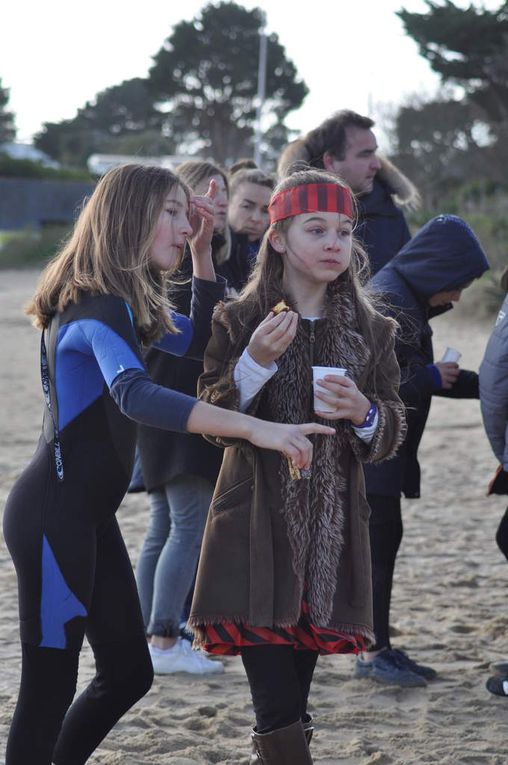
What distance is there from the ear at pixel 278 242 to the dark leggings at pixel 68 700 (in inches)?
44.7

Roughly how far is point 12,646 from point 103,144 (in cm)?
6693

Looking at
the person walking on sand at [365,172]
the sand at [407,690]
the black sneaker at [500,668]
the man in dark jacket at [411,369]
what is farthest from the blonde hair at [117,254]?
the black sneaker at [500,668]

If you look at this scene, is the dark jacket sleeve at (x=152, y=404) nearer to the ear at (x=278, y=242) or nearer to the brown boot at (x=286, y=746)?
the ear at (x=278, y=242)

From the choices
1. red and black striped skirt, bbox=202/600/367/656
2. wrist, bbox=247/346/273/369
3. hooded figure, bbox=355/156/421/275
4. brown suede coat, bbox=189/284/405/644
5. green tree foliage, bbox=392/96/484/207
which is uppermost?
green tree foliage, bbox=392/96/484/207

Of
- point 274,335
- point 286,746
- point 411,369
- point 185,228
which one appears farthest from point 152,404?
point 411,369

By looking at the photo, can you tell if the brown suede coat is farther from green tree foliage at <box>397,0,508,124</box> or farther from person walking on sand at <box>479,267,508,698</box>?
green tree foliage at <box>397,0,508,124</box>

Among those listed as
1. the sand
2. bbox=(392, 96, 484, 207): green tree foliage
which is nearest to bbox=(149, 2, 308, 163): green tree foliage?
bbox=(392, 96, 484, 207): green tree foliage

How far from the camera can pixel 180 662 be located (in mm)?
4523

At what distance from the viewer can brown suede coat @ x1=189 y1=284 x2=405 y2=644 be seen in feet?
9.55

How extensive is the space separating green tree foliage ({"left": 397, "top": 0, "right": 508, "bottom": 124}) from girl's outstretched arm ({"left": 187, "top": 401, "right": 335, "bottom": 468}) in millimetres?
32875

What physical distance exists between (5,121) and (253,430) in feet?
239

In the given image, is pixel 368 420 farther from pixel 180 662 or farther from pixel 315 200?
pixel 180 662

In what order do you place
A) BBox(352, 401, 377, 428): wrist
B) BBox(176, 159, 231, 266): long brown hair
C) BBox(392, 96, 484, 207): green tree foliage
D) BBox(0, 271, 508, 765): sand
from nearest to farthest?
BBox(352, 401, 377, 428): wrist
BBox(0, 271, 508, 765): sand
BBox(176, 159, 231, 266): long brown hair
BBox(392, 96, 484, 207): green tree foliage

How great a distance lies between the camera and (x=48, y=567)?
2770 millimetres
